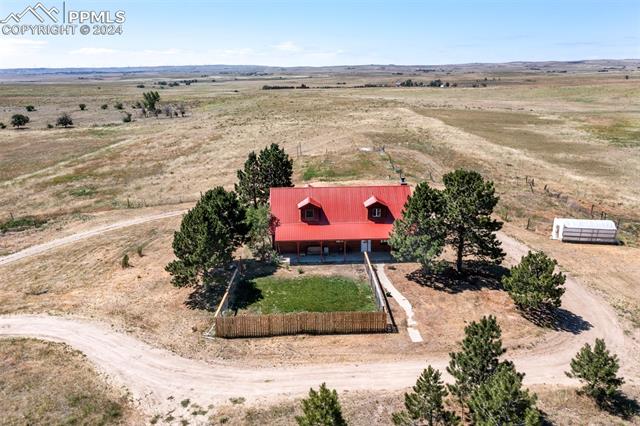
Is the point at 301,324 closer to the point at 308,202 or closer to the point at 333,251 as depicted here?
the point at 333,251

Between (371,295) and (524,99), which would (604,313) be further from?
(524,99)

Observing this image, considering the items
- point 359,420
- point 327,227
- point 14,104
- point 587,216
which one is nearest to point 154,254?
point 327,227

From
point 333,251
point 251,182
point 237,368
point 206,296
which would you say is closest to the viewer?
point 237,368

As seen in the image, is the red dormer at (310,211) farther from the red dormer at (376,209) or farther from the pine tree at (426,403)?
the pine tree at (426,403)

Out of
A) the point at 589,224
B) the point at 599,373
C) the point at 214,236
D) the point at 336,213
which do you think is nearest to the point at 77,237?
the point at 214,236

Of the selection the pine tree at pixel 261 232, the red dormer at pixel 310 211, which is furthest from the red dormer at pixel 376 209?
the pine tree at pixel 261 232

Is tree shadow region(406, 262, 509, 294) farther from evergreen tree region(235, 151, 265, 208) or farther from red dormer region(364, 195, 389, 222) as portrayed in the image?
evergreen tree region(235, 151, 265, 208)
